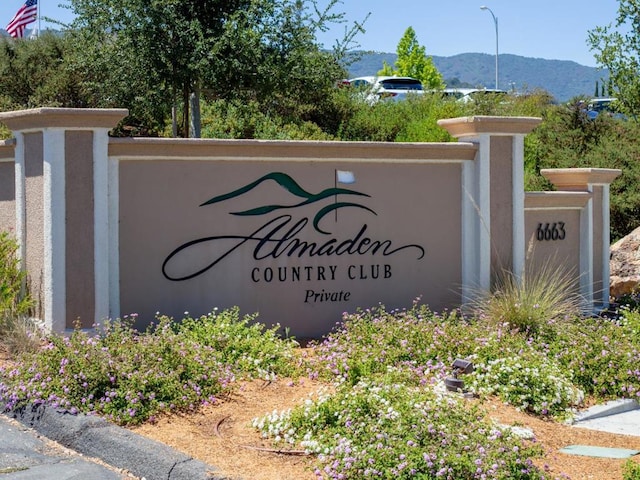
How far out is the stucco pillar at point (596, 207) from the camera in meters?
14.1

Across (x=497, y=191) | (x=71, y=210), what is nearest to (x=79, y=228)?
(x=71, y=210)

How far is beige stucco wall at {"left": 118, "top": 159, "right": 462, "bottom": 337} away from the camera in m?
10.6

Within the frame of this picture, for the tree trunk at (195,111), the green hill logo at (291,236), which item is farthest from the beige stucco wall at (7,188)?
the tree trunk at (195,111)

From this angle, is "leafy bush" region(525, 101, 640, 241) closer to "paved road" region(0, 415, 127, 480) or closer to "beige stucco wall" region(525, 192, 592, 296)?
"beige stucco wall" region(525, 192, 592, 296)

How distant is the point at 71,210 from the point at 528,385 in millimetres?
4857

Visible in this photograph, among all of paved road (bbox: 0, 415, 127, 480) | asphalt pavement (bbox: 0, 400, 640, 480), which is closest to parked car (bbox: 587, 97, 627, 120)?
asphalt pavement (bbox: 0, 400, 640, 480)

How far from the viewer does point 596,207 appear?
14.3 m

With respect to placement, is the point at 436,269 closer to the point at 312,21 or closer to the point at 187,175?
the point at 187,175

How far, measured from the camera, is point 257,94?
18719mm

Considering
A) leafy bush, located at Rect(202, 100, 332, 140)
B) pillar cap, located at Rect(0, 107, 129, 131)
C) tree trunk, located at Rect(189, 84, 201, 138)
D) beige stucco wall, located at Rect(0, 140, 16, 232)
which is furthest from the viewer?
leafy bush, located at Rect(202, 100, 332, 140)

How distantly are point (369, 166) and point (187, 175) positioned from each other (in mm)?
2268

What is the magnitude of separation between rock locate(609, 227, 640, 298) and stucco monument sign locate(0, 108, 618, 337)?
1835 millimetres

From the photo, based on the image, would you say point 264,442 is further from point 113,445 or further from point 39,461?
point 39,461

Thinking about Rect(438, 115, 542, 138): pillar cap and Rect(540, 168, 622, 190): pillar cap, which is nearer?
Rect(438, 115, 542, 138): pillar cap
